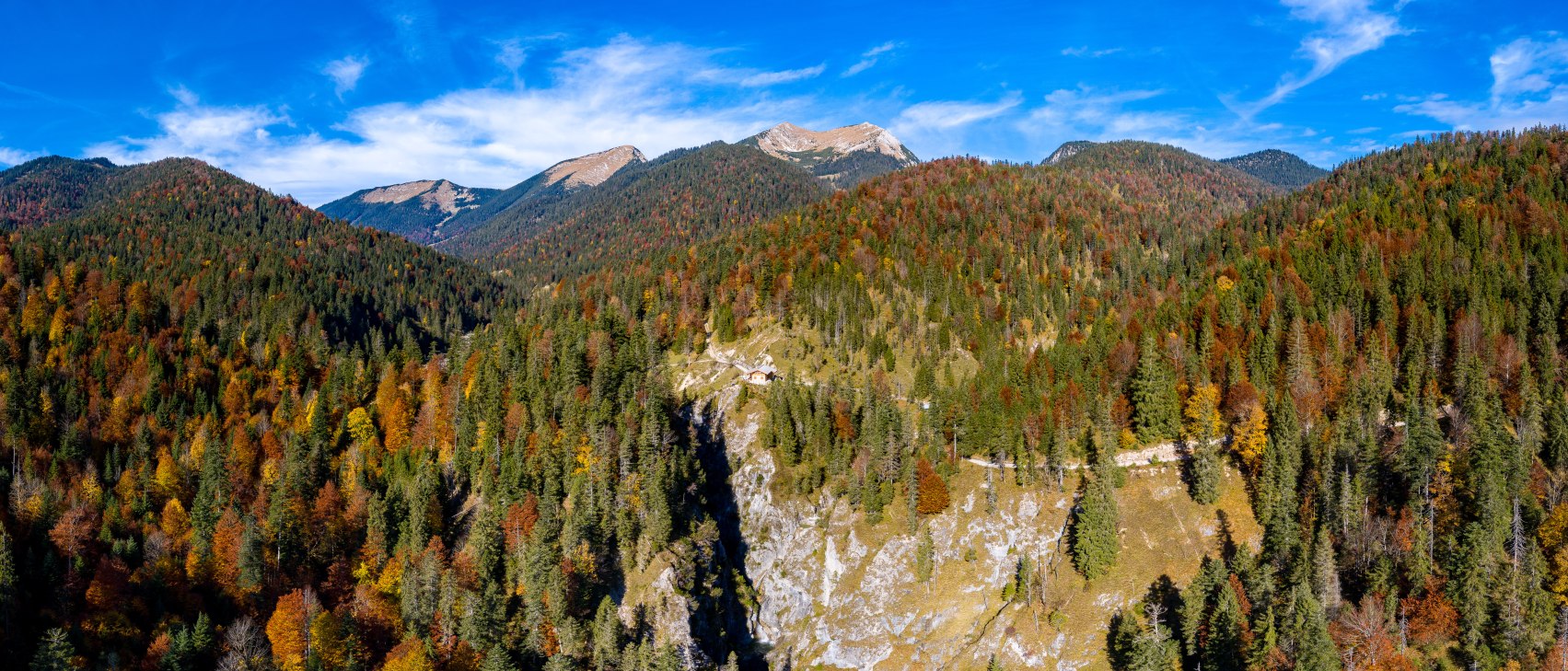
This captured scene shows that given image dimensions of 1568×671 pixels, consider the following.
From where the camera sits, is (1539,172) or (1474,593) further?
(1539,172)

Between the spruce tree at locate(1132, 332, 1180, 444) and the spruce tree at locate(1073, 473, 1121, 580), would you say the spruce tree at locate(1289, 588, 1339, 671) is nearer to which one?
the spruce tree at locate(1073, 473, 1121, 580)

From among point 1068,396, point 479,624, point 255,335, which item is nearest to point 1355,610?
point 1068,396

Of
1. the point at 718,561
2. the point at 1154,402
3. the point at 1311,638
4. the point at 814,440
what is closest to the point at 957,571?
the point at 814,440

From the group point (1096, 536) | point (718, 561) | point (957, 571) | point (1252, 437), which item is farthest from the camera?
point (718, 561)


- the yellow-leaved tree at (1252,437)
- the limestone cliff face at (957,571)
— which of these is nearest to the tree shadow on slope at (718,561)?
the limestone cliff face at (957,571)

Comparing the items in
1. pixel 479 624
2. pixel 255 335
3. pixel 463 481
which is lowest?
pixel 479 624

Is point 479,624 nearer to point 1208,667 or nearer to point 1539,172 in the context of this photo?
point 1208,667

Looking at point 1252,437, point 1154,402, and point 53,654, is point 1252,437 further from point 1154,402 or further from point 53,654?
point 53,654

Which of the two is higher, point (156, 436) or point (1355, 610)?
point (156, 436)

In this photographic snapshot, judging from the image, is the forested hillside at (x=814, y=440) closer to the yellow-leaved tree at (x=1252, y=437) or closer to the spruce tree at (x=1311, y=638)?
the spruce tree at (x=1311, y=638)

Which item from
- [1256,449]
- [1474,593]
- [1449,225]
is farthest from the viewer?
[1449,225]
